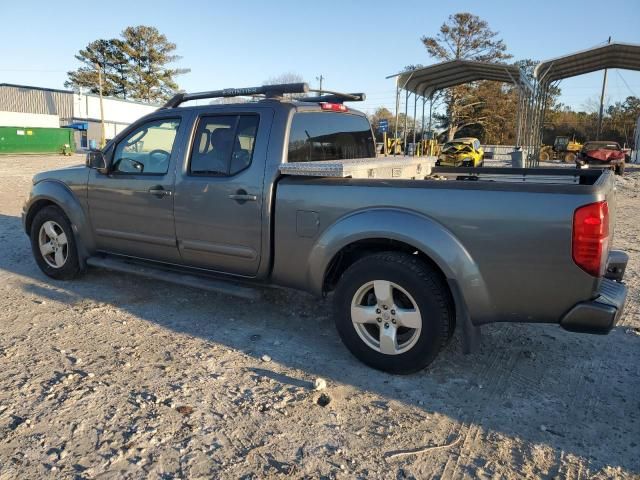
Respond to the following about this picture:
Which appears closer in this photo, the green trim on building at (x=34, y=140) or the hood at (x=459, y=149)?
the hood at (x=459, y=149)

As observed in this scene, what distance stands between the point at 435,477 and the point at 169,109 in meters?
3.77

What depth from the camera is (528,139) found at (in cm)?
2134

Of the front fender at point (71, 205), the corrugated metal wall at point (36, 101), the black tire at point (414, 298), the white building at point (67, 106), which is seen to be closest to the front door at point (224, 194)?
the black tire at point (414, 298)

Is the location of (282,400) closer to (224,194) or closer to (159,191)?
(224,194)

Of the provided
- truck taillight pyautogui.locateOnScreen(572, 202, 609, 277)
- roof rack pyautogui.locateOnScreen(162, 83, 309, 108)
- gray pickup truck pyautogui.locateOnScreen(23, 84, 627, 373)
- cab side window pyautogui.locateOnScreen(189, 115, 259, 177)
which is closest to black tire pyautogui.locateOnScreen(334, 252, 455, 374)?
gray pickup truck pyautogui.locateOnScreen(23, 84, 627, 373)

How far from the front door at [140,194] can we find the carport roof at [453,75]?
676 inches

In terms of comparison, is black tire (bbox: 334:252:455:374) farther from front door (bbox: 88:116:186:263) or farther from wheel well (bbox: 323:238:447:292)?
front door (bbox: 88:116:186:263)

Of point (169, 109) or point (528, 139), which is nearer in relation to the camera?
point (169, 109)

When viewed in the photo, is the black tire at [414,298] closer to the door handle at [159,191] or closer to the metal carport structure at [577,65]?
the door handle at [159,191]

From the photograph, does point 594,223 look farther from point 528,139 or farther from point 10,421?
point 528,139

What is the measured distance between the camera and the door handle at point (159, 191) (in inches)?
173

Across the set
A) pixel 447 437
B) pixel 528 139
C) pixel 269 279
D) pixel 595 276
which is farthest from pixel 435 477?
pixel 528 139

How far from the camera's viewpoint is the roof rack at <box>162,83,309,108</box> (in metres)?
4.20

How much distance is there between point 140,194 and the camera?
4570mm
